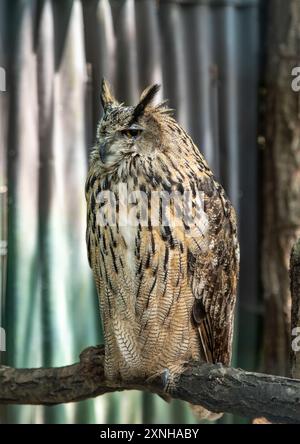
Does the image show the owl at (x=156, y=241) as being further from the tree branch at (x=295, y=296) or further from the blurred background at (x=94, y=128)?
the blurred background at (x=94, y=128)

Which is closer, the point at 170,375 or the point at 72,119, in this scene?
the point at 170,375

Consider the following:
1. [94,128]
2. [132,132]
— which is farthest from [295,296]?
[94,128]

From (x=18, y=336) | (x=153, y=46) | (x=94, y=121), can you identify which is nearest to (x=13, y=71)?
(x=94, y=121)

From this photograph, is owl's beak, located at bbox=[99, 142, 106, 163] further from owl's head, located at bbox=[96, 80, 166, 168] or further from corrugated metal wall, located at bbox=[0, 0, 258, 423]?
corrugated metal wall, located at bbox=[0, 0, 258, 423]

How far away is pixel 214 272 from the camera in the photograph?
129 centimetres

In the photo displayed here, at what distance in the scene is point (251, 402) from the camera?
1167 millimetres

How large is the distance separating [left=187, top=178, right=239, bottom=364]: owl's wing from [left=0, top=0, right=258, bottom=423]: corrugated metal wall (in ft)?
1.70

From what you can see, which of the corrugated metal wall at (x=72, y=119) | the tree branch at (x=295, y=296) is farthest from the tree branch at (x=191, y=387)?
the corrugated metal wall at (x=72, y=119)

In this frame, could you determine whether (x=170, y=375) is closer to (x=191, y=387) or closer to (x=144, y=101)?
(x=191, y=387)

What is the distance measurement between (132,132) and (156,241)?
0.21m

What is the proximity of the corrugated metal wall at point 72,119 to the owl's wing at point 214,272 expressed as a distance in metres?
0.52

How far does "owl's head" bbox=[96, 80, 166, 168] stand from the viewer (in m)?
1.15

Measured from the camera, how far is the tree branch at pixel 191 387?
114 centimetres

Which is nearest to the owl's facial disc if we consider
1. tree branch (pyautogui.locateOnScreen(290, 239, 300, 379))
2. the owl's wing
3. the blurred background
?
the owl's wing
